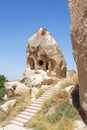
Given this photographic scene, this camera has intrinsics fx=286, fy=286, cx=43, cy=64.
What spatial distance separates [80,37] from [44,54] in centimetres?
1758

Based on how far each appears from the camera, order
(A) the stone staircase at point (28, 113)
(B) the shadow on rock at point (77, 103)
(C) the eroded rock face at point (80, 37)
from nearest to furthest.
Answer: (C) the eroded rock face at point (80, 37) < (B) the shadow on rock at point (77, 103) < (A) the stone staircase at point (28, 113)

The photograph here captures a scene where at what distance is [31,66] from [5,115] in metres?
13.0

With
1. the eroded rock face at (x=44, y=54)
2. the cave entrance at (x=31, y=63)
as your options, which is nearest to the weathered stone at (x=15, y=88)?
the eroded rock face at (x=44, y=54)

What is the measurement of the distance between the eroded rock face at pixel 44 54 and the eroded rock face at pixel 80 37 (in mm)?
16599

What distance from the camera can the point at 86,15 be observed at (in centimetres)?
1093

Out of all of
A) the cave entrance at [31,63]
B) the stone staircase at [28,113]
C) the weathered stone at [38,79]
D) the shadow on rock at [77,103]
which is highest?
the cave entrance at [31,63]

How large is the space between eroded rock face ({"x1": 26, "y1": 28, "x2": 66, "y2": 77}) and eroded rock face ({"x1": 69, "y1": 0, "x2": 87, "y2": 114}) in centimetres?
1660

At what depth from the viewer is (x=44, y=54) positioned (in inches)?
1138

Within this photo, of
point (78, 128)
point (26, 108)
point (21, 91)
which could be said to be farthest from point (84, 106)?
point (21, 91)

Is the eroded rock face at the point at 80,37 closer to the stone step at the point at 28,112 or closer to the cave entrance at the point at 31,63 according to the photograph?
the stone step at the point at 28,112

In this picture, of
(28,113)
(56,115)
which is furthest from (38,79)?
(56,115)

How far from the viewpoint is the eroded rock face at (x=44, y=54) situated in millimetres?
28797

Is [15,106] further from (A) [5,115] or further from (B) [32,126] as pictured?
(B) [32,126]

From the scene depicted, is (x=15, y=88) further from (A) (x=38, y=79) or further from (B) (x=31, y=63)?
(B) (x=31, y=63)
